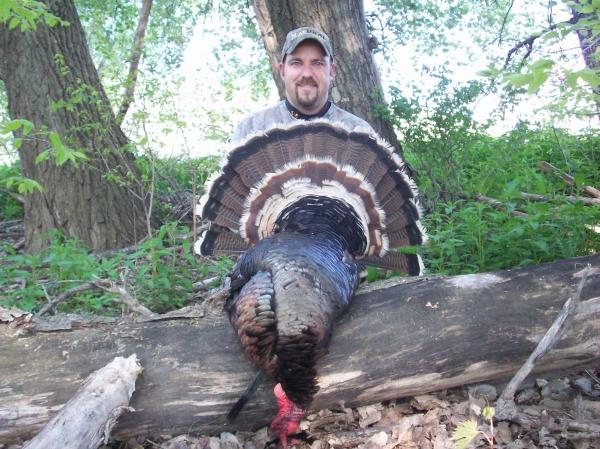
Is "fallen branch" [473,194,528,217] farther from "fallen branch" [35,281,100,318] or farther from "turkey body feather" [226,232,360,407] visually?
"fallen branch" [35,281,100,318]

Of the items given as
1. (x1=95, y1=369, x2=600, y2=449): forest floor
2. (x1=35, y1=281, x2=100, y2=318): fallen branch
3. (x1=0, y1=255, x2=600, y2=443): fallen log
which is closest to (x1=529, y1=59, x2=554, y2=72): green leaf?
(x1=0, y1=255, x2=600, y2=443): fallen log

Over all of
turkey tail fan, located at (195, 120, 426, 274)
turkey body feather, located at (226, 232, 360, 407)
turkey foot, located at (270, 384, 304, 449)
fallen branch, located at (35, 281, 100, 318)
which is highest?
turkey tail fan, located at (195, 120, 426, 274)

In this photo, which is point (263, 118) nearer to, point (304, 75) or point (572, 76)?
point (304, 75)

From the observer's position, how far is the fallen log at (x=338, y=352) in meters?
2.55

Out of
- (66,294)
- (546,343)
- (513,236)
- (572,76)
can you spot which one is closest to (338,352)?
(546,343)

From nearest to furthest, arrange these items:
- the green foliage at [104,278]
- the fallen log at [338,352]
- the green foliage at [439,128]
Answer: the fallen log at [338,352] < the green foliage at [104,278] < the green foliage at [439,128]

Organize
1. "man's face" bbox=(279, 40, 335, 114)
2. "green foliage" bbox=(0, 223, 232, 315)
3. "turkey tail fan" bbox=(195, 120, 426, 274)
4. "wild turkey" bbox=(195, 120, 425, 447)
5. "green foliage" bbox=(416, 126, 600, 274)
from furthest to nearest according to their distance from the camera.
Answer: "green foliage" bbox=(0, 223, 232, 315) < "man's face" bbox=(279, 40, 335, 114) < "green foliage" bbox=(416, 126, 600, 274) < "turkey tail fan" bbox=(195, 120, 426, 274) < "wild turkey" bbox=(195, 120, 425, 447)

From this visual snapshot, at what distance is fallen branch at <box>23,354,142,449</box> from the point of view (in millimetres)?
2047

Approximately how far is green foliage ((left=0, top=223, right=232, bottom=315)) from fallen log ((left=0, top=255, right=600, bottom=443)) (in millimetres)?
1066

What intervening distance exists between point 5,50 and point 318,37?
378 cm

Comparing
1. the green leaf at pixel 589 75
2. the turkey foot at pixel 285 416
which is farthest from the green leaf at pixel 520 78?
the turkey foot at pixel 285 416

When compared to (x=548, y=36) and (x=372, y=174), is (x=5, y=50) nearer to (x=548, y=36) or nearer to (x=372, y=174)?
(x=372, y=174)

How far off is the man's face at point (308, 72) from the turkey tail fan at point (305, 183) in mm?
685

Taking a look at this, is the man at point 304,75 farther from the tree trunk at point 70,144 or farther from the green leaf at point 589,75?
the tree trunk at point 70,144
